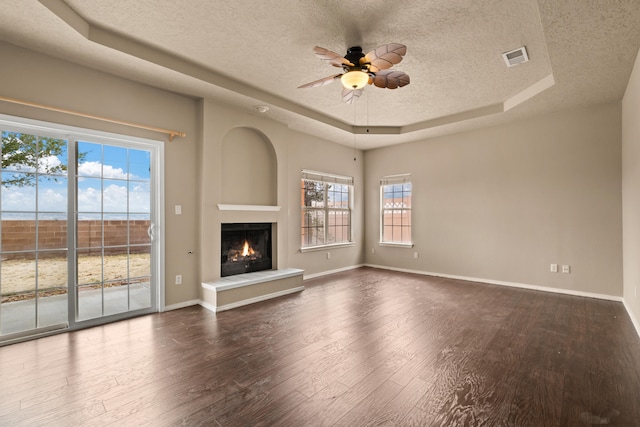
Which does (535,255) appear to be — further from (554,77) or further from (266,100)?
(266,100)

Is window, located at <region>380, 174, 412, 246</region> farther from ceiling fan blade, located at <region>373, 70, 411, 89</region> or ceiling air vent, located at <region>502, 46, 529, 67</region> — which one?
ceiling fan blade, located at <region>373, 70, 411, 89</region>

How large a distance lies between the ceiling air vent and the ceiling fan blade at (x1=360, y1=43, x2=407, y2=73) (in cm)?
135

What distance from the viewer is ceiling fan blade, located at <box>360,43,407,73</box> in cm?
253

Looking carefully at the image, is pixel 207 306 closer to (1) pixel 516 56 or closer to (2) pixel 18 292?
(2) pixel 18 292

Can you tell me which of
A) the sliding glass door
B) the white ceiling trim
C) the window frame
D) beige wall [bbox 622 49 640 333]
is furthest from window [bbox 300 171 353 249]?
beige wall [bbox 622 49 640 333]

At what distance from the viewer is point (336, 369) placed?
2.40 m

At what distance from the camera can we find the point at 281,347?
2.81 meters

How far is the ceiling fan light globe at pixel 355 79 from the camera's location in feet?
9.44

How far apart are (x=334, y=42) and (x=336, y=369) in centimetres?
304

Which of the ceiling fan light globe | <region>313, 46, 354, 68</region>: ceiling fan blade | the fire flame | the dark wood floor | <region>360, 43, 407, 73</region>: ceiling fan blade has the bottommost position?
the dark wood floor

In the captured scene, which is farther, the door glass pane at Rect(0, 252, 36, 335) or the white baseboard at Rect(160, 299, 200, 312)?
the white baseboard at Rect(160, 299, 200, 312)

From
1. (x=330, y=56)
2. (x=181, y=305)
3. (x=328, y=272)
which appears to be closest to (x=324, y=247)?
(x=328, y=272)

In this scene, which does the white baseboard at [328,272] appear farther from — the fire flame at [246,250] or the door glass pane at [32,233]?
the door glass pane at [32,233]

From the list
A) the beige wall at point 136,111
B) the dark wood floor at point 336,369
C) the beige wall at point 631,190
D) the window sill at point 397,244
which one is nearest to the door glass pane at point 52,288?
the dark wood floor at point 336,369
